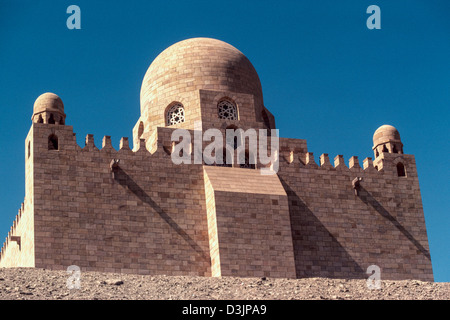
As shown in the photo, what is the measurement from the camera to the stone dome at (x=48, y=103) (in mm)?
29516

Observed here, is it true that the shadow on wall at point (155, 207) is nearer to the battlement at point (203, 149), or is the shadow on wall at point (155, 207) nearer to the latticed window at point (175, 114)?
the battlement at point (203, 149)

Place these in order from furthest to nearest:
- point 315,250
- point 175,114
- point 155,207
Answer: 1. point 175,114
2. point 315,250
3. point 155,207

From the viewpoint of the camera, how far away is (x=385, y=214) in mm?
31328

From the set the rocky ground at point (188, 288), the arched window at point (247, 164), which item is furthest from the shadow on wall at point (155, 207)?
the arched window at point (247, 164)

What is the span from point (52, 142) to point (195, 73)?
6.29 m

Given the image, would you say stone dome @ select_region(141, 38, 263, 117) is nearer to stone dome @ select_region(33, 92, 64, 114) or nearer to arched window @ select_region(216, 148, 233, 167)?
arched window @ select_region(216, 148, 233, 167)

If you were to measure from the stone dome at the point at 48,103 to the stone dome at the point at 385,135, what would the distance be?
36.5ft

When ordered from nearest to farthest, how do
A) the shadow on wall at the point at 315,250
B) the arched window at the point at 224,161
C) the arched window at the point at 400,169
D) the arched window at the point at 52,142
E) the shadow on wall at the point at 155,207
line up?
the shadow on wall at the point at 155,207, the arched window at the point at 52,142, the shadow on wall at the point at 315,250, the arched window at the point at 224,161, the arched window at the point at 400,169

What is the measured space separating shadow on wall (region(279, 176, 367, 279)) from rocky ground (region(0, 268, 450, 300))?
2.03 meters

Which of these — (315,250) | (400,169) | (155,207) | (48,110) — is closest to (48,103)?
(48,110)

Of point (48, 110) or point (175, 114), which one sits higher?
point (175, 114)

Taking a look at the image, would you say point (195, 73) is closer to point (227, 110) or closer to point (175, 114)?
point (175, 114)
